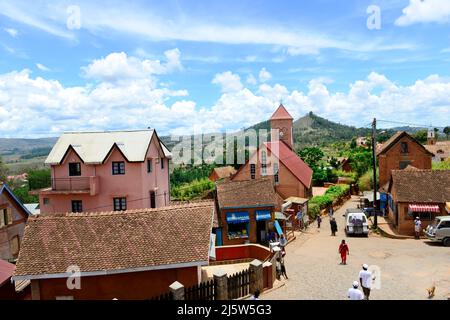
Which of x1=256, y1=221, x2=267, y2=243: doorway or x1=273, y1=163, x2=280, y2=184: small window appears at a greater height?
x1=273, y1=163, x2=280, y2=184: small window

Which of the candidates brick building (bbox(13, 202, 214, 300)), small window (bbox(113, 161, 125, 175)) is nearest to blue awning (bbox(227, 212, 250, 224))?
small window (bbox(113, 161, 125, 175))

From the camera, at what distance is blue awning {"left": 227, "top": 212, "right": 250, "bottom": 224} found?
32469 mm

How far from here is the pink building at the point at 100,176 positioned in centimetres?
3197

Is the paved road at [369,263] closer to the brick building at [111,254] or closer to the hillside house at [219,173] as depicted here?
the brick building at [111,254]

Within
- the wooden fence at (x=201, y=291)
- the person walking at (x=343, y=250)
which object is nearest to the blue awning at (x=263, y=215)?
the person walking at (x=343, y=250)

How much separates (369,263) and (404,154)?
2726 cm

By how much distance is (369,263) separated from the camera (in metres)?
23.5

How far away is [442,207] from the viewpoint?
30703 millimetres

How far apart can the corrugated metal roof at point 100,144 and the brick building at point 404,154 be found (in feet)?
92.9

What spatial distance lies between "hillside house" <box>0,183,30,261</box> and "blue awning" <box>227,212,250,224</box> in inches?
661

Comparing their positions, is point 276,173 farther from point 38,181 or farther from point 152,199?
point 38,181

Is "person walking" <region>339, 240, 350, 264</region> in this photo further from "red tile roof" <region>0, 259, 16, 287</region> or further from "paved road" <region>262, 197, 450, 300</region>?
"red tile roof" <region>0, 259, 16, 287</region>

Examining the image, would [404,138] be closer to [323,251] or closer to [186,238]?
[323,251]
